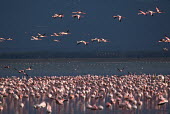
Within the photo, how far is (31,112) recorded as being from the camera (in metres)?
29.1

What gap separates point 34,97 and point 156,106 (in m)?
11.0

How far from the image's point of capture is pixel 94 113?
91.7 feet

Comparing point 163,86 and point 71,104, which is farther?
point 163,86

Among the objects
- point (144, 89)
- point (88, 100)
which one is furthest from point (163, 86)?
point (88, 100)

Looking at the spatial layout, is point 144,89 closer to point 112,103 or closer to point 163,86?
point 163,86

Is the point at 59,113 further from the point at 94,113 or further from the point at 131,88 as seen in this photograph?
the point at 131,88

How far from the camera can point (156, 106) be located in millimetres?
31484

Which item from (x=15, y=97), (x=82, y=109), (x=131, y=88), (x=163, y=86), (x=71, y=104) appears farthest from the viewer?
(x=163, y=86)

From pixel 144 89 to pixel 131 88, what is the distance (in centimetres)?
129

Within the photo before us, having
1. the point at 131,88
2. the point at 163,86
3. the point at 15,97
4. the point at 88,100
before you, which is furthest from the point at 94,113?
the point at 163,86

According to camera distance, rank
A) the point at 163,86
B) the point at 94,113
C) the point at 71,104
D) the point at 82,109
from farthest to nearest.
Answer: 1. the point at 163,86
2. the point at 71,104
3. the point at 82,109
4. the point at 94,113

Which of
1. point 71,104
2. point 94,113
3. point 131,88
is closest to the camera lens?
point 94,113

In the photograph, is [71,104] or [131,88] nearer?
[71,104]

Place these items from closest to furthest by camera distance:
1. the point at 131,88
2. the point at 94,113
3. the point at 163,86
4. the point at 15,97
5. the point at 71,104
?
the point at 94,113 < the point at 71,104 < the point at 15,97 < the point at 131,88 < the point at 163,86
